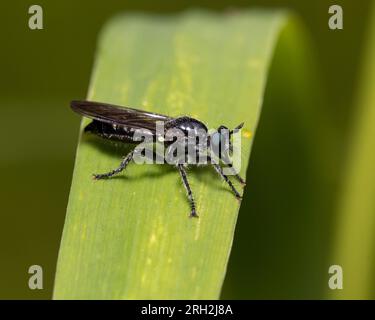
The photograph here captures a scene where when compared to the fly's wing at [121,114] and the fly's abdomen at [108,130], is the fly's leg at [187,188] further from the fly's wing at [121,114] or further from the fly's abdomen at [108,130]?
the fly's abdomen at [108,130]

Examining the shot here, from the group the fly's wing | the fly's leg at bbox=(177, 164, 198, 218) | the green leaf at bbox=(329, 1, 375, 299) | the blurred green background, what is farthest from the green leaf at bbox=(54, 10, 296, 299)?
the green leaf at bbox=(329, 1, 375, 299)

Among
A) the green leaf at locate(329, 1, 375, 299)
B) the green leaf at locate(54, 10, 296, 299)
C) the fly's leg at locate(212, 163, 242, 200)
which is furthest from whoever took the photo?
the green leaf at locate(329, 1, 375, 299)

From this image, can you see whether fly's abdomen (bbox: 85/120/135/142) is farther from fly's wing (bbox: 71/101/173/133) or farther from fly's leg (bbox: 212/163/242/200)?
fly's leg (bbox: 212/163/242/200)

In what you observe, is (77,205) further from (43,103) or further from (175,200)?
(43,103)

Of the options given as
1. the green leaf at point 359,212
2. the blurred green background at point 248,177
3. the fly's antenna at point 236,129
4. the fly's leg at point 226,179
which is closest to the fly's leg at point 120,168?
the fly's leg at point 226,179

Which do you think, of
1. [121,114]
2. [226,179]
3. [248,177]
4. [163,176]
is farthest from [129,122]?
[248,177]

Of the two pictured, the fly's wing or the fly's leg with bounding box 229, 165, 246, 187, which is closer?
the fly's leg with bounding box 229, 165, 246, 187
